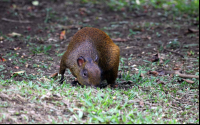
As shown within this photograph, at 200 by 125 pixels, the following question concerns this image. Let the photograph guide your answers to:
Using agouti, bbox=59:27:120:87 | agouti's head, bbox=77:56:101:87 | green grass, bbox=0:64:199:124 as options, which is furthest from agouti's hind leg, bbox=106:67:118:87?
green grass, bbox=0:64:199:124

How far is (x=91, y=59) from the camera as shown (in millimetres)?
5680

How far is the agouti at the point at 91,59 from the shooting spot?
5.46 metres

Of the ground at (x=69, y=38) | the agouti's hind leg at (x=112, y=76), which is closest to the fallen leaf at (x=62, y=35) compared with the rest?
the ground at (x=69, y=38)

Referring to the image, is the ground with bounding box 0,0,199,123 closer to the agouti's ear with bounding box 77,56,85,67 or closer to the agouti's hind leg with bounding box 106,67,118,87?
the agouti's hind leg with bounding box 106,67,118,87

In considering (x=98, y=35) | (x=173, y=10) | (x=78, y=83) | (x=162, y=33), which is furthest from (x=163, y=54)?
(x=173, y=10)

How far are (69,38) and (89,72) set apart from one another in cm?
384

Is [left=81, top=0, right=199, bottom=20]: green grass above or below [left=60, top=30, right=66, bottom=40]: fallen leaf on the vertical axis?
above

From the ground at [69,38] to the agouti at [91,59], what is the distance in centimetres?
49

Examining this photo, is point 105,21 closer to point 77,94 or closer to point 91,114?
point 77,94

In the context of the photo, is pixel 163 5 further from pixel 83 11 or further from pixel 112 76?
pixel 112 76

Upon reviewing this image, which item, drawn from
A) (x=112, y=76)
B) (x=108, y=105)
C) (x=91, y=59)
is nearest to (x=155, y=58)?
(x=112, y=76)

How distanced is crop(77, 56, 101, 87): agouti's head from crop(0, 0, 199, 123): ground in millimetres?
815

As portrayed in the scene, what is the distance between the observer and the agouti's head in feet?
17.6

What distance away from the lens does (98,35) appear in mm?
6270
